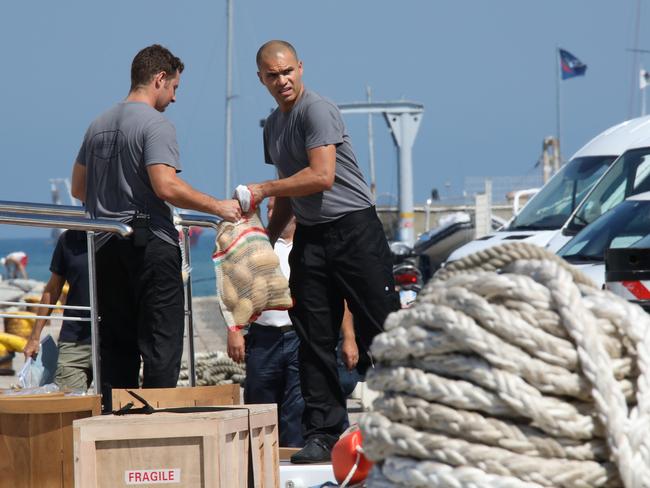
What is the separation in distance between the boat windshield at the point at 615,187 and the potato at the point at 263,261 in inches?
264

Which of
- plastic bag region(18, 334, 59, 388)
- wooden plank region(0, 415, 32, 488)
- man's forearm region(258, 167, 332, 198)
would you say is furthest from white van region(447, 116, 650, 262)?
wooden plank region(0, 415, 32, 488)

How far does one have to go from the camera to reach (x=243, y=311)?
19.4ft

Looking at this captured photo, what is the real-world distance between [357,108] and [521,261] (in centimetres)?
2910

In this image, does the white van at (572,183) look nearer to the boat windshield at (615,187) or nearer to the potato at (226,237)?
the boat windshield at (615,187)

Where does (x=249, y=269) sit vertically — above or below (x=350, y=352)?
above

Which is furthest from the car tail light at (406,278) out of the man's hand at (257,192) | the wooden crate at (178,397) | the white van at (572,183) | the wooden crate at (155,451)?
the wooden crate at (155,451)

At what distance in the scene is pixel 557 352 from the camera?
236 cm

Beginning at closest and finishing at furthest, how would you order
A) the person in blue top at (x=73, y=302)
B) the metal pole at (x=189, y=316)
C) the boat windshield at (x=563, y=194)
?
the metal pole at (x=189, y=316)
the person in blue top at (x=73, y=302)
the boat windshield at (x=563, y=194)

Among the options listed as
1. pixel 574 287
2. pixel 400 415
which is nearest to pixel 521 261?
pixel 574 287

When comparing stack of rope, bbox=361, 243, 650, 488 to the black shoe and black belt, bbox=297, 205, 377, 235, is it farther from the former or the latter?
black belt, bbox=297, 205, 377, 235

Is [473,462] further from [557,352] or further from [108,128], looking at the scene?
[108,128]

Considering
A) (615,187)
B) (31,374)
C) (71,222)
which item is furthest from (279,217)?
(615,187)

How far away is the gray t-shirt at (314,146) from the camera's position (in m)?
5.63

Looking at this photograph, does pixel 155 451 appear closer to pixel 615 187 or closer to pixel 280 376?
pixel 280 376
